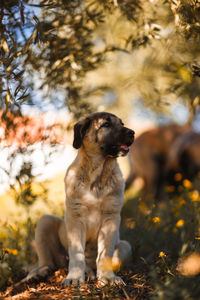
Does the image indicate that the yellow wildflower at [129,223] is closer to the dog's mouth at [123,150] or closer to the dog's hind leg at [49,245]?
the dog's hind leg at [49,245]

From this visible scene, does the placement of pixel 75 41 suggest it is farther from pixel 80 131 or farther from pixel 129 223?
pixel 129 223

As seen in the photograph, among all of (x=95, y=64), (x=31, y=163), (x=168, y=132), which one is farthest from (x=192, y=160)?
(x=31, y=163)

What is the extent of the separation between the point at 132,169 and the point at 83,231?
615 cm

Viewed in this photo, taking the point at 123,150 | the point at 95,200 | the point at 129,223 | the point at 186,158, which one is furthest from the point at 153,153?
the point at 95,200

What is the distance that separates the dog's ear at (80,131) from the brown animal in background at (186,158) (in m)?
4.96

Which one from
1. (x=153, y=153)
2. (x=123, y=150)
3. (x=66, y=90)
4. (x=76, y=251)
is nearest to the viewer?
(x=76, y=251)

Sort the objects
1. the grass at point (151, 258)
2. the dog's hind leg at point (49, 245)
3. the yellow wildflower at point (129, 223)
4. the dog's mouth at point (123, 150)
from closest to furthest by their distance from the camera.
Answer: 1. the grass at point (151, 258)
2. the dog's mouth at point (123, 150)
3. the dog's hind leg at point (49, 245)
4. the yellow wildflower at point (129, 223)

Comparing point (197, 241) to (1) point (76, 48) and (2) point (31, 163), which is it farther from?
(1) point (76, 48)

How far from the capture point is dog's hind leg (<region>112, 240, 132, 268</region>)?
3.23 metres

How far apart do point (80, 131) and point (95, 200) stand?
2.28ft

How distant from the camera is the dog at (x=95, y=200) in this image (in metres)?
3.01

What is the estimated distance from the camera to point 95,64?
14.6 ft

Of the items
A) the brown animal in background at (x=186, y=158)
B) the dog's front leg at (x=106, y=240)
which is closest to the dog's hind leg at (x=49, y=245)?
the dog's front leg at (x=106, y=240)

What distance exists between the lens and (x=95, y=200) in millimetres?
3057
